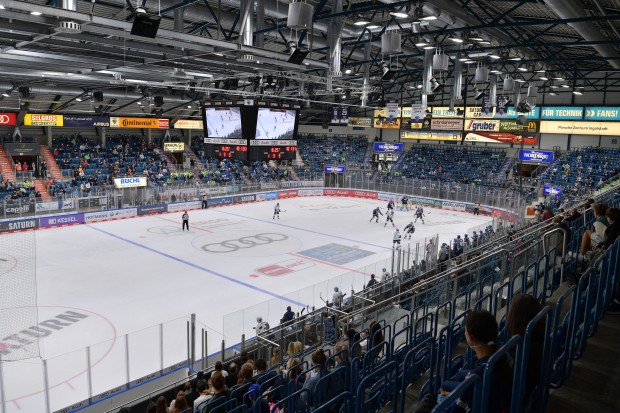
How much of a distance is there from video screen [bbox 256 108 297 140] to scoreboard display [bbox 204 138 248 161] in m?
0.89

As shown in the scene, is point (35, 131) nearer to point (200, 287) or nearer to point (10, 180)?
point (10, 180)

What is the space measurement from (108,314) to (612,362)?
13900 millimetres

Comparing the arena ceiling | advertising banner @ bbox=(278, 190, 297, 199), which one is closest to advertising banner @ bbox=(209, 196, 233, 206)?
advertising banner @ bbox=(278, 190, 297, 199)

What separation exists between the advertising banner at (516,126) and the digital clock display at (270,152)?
25613 millimetres

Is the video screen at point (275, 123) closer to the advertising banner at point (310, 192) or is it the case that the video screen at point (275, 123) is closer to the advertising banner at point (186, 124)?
the advertising banner at point (310, 192)

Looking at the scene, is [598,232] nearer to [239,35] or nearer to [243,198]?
[239,35]

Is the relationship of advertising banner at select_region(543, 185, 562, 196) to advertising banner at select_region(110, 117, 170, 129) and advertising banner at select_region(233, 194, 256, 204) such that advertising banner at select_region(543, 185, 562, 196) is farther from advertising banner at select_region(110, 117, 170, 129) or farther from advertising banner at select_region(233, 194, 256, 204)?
advertising banner at select_region(110, 117, 170, 129)

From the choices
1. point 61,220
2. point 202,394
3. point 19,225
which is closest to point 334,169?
point 61,220

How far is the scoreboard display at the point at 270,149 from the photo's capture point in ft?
72.5

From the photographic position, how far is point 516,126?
41.4m

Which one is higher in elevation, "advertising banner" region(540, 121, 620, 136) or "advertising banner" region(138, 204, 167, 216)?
"advertising banner" region(540, 121, 620, 136)

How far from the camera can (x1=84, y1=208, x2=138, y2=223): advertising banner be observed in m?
30.2

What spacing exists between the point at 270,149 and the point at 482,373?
20.6 m

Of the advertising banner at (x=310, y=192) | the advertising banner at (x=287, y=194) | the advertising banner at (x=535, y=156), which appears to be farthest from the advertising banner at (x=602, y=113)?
the advertising banner at (x=287, y=194)
